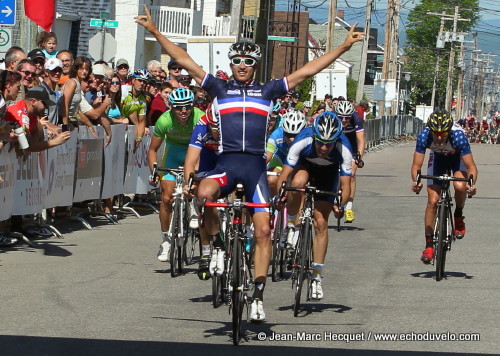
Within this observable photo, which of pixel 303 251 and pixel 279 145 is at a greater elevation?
pixel 279 145

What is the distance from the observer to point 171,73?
2214 centimetres

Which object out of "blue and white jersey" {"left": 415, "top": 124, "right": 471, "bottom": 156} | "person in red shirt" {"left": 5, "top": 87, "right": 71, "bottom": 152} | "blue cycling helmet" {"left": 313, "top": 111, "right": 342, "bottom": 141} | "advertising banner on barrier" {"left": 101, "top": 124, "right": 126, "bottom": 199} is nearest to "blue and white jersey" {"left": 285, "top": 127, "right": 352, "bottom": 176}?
"blue cycling helmet" {"left": 313, "top": 111, "right": 342, "bottom": 141}

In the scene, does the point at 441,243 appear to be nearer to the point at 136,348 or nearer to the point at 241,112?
the point at 241,112

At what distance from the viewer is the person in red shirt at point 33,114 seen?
14.3 metres

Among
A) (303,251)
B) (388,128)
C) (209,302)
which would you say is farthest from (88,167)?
(388,128)

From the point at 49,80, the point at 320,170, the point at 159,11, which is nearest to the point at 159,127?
the point at 320,170

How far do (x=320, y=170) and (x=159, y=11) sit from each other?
43004mm

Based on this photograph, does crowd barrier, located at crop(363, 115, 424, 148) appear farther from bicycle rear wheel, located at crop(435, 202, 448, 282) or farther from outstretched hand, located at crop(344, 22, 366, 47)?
outstretched hand, located at crop(344, 22, 366, 47)

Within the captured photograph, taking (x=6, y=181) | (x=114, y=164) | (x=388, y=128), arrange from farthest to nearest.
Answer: (x=388, y=128) → (x=114, y=164) → (x=6, y=181)

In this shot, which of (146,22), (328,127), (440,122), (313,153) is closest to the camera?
(146,22)

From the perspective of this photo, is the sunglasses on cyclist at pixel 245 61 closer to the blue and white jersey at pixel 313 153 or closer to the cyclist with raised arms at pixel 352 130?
the blue and white jersey at pixel 313 153

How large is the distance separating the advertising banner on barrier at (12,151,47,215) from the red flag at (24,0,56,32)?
2901mm

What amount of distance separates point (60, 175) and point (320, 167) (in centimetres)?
608

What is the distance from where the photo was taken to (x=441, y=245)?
12.9 m
